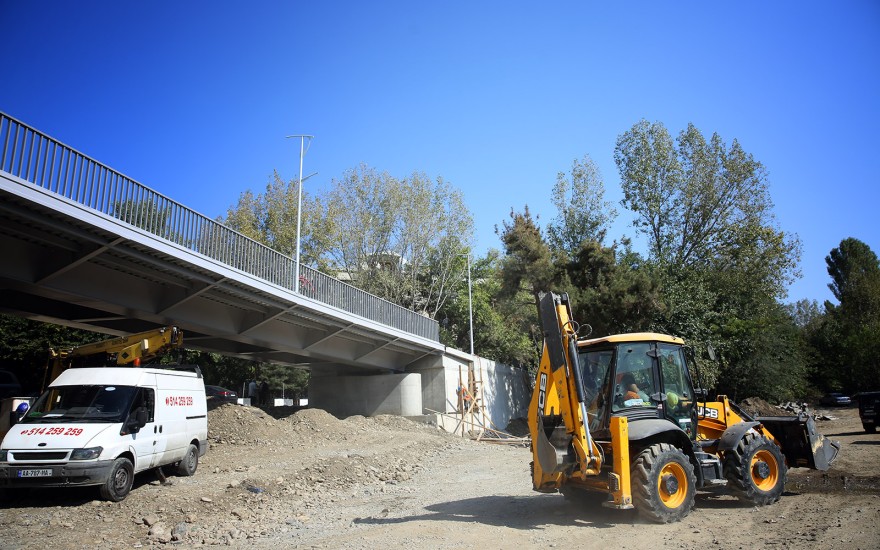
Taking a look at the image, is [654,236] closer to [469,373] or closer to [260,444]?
[469,373]

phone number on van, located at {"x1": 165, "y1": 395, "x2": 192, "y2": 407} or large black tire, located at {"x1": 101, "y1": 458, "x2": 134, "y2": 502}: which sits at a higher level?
phone number on van, located at {"x1": 165, "y1": 395, "x2": 192, "y2": 407}

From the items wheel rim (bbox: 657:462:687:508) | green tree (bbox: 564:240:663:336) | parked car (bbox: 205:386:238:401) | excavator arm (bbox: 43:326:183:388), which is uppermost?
green tree (bbox: 564:240:663:336)

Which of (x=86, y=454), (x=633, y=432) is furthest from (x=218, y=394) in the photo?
(x=633, y=432)

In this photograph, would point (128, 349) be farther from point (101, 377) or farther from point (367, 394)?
point (367, 394)

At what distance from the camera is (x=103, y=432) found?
1018cm

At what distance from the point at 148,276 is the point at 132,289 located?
579mm

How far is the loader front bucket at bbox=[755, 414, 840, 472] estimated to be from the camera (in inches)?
397

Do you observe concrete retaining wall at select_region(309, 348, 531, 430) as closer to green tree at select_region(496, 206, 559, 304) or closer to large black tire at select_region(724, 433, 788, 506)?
green tree at select_region(496, 206, 559, 304)

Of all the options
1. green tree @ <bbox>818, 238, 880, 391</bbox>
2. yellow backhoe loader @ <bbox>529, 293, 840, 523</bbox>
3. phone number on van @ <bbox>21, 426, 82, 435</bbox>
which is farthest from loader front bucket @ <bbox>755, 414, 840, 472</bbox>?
green tree @ <bbox>818, 238, 880, 391</bbox>

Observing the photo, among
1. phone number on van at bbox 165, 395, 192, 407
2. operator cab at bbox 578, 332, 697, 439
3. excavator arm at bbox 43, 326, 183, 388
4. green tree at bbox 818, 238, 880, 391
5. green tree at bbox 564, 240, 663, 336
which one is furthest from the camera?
green tree at bbox 818, 238, 880, 391

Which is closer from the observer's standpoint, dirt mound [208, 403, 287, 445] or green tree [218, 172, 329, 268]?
dirt mound [208, 403, 287, 445]

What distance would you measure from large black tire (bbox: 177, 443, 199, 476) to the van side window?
194cm

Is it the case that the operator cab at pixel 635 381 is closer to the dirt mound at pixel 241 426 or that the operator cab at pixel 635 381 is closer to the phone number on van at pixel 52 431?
the phone number on van at pixel 52 431

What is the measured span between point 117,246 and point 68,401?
149 inches
